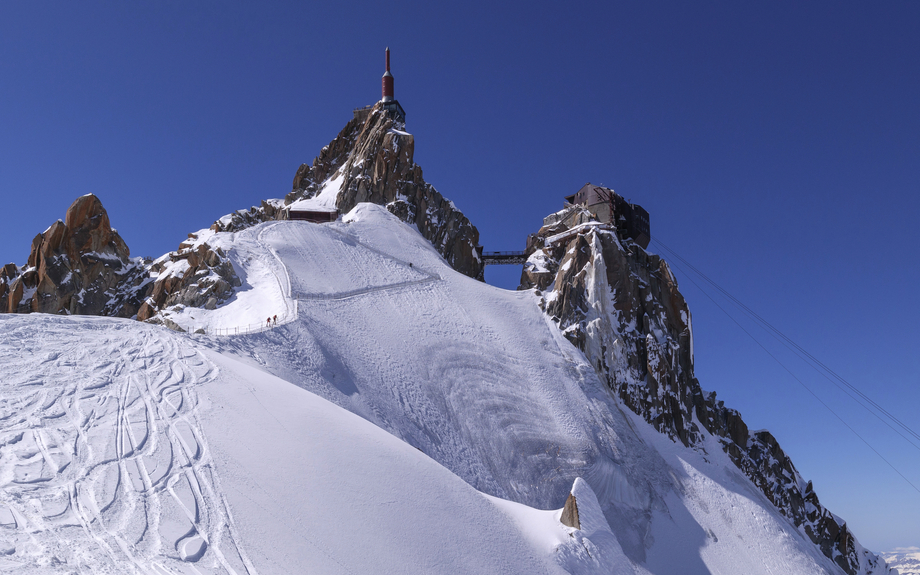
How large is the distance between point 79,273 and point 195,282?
2374cm

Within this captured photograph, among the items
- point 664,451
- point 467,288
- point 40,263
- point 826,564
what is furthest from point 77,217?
point 826,564

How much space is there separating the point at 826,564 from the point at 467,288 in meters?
42.2

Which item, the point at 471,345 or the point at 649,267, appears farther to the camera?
the point at 649,267

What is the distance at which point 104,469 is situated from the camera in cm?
1705

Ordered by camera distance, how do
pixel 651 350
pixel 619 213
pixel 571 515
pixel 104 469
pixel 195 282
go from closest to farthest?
pixel 104 469 → pixel 571 515 → pixel 195 282 → pixel 651 350 → pixel 619 213

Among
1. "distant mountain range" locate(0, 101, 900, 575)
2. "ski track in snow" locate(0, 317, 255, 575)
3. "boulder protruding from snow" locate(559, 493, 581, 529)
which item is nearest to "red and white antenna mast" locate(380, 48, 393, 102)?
"distant mountain range" locate(0, 101, 900, 575)

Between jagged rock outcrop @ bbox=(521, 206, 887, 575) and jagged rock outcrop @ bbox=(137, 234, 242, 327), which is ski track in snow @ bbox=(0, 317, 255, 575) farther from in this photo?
jagged rock outcrop @ bbox=(521, 206, 887, 575)

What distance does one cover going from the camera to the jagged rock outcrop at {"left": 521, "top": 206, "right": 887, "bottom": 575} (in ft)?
197

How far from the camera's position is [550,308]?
63188 millimetres

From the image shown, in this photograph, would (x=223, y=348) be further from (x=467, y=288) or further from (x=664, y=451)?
(x=664, y=451)

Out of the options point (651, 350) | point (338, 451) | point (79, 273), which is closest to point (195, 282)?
point (79, 273)

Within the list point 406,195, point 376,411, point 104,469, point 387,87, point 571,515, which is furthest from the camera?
point 387,87

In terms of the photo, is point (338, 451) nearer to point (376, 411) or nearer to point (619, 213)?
point (376, 411)

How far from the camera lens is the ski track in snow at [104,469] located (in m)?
14.0
